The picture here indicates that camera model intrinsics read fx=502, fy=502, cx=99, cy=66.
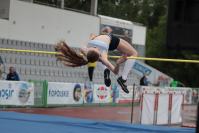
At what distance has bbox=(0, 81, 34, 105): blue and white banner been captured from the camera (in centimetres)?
1617

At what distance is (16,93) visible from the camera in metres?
16.7

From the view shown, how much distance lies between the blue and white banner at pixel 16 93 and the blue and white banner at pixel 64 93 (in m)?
0.89

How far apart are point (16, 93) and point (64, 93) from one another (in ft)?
7.96

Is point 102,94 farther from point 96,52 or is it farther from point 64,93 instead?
point 96,52

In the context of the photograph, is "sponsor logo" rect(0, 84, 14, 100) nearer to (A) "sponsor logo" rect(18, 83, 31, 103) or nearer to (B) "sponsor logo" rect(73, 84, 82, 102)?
(A) "sponsor logo" rect(18, 83, 31, 103)

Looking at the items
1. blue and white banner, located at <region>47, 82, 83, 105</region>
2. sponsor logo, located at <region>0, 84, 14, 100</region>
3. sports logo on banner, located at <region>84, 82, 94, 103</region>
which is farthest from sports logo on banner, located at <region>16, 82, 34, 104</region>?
sports logo on banner, located at <region>84, 82, 94, 103</region>

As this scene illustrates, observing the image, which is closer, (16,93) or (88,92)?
(16,93)

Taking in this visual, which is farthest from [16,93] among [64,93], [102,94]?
[102,94]

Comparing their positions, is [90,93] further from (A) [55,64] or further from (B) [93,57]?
(B) [93,57]

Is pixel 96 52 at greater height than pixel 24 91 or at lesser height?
greater

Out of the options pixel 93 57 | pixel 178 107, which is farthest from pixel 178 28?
pixel 178 107

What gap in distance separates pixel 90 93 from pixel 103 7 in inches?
1036

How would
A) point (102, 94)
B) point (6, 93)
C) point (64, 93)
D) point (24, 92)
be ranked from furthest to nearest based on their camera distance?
1. point (102, 94)
2. point (64, 93)
3. point (24, 92)
4. point (6, 93)

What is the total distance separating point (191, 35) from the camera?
4570 mm
